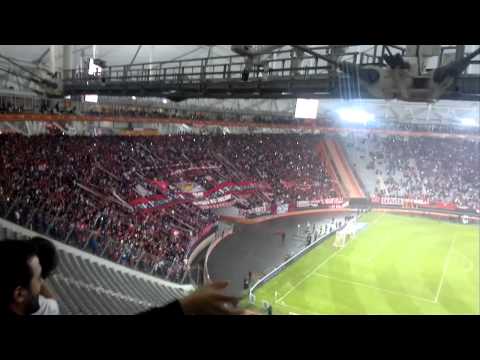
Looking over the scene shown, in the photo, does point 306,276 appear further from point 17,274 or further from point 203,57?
point 17,274

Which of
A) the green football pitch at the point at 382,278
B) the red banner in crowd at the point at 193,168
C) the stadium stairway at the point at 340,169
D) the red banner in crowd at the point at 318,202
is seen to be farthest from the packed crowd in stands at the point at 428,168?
the red banner in crowd at the point at 193,168

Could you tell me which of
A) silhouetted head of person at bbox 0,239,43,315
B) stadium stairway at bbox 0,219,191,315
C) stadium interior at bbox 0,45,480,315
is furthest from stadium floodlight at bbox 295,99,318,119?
silhouetted head of person at bbox 0,239,43,315

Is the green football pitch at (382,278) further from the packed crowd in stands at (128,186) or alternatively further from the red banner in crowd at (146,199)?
the red banner in crowd at (146,199)

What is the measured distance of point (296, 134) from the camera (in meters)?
24.9

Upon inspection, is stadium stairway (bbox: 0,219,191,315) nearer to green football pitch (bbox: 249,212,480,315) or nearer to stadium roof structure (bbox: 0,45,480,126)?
green football pitch (bbox: 249,212,480,315)

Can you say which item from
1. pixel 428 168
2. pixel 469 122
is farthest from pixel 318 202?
pixel 469 122

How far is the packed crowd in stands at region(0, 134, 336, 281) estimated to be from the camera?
24.9 feet

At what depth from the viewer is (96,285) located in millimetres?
6242

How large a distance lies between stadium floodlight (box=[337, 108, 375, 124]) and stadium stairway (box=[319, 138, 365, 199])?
174 centimetres

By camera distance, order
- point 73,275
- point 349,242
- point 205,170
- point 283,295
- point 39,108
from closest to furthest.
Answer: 1. point 73,275
2. point 283,295
3. point 39,108
4. point 349,242
5. point 205,170

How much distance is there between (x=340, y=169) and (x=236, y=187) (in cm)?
1002

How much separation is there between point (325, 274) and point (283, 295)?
208cm
